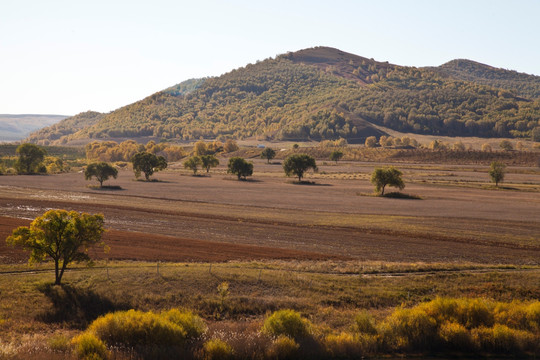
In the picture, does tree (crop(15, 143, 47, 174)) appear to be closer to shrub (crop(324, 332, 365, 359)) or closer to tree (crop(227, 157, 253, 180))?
tree (crop(227, 157, 253, 180))

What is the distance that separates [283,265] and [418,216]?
35.8m

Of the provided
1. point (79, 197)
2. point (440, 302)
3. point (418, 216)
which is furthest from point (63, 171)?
point (440, 302)

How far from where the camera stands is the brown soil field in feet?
140

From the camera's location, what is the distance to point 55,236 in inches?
1180

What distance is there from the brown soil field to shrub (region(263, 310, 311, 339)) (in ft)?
56.5

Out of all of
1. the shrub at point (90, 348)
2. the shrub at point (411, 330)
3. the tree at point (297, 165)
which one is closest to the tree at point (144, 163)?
the tree at point (297, 165)

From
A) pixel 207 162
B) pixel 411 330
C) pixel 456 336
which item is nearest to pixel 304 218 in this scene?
pixel 411 330

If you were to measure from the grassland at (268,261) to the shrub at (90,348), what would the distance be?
1.92ft

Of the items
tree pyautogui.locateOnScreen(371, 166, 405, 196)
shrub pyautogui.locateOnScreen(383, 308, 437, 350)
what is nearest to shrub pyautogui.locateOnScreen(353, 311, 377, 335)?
shrub pyautogui.locateOnScreen(383, 308, 437, 350)

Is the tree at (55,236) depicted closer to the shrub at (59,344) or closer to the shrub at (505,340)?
the shrub at (59,344)

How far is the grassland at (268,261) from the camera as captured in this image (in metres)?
27.3

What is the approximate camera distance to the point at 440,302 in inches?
1011

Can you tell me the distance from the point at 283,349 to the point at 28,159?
140 m

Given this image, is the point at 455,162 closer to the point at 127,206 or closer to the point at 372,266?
the point at 127,206
